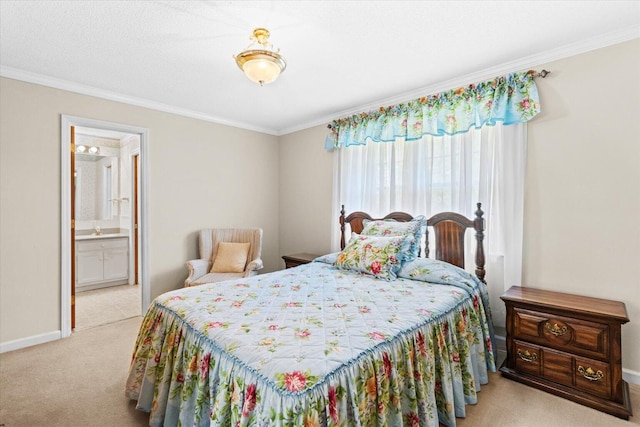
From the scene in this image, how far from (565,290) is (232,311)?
2.51 m

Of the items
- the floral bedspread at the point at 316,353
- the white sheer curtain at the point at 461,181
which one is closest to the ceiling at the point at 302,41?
the white sheer curtain at the point at 461,181

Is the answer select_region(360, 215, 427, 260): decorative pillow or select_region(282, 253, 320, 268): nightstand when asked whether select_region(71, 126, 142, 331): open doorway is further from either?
select_region(360, 215, 427, 260): decorative pillow

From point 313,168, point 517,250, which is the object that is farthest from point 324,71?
point 517,250

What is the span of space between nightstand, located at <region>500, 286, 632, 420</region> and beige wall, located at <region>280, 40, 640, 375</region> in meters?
0.21

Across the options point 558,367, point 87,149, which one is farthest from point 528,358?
point 87,149

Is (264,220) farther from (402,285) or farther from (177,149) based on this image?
(402,285)

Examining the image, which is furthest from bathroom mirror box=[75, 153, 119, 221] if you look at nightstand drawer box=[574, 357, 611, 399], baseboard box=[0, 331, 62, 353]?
nightstand drawer box=[574, 357, 611, 399]

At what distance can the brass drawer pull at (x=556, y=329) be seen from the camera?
210 centimetres

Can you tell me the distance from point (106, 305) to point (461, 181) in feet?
15.3

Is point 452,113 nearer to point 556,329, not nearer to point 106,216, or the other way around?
point 556,329

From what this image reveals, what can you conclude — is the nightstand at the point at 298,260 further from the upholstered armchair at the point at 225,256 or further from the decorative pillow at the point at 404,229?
the decorative pillow at the point at 404,229

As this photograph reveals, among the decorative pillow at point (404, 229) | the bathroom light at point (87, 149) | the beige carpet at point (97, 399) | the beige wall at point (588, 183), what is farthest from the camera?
the bathroom light at point (87, 149)

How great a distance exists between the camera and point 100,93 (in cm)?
328

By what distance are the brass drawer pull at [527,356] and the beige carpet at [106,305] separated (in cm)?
404
